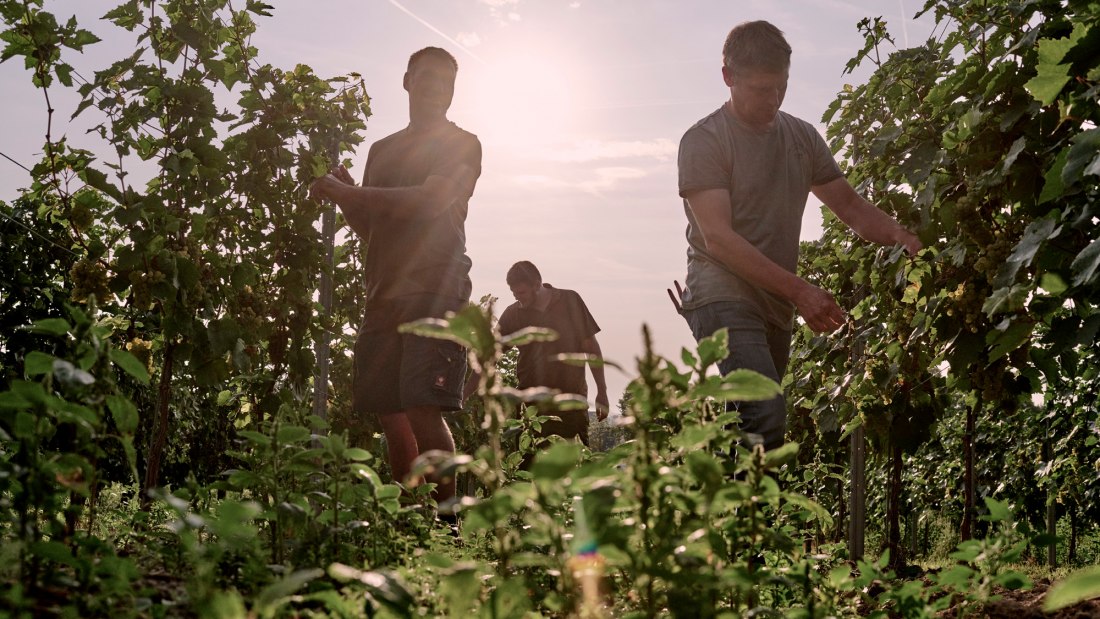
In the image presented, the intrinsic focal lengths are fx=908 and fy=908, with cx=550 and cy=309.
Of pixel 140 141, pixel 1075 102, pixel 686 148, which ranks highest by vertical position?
pixel 140 141

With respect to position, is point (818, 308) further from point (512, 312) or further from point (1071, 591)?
point (512, 312)

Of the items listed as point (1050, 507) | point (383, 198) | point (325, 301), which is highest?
point (325, 301)

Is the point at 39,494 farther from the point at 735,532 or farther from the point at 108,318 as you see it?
the point at 108,318

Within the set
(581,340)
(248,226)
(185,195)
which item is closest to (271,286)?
(248,226)

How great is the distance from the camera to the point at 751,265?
10.3 feet

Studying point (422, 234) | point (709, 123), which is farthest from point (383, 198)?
point (709, 123)

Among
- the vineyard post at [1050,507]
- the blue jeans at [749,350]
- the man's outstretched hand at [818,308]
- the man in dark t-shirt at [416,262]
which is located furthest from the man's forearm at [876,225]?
the vineyard post at [1050,507]

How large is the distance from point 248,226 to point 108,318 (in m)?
0.95

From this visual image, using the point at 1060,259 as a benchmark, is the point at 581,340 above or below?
above

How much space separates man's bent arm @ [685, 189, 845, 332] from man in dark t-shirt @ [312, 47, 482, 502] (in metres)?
1.12

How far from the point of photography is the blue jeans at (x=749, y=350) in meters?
3.11

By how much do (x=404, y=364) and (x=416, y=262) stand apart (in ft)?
1.48

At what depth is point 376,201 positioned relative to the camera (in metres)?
3.80

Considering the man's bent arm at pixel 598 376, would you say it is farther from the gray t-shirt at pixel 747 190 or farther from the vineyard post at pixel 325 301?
the gray t-shirt at pixel 747 190
